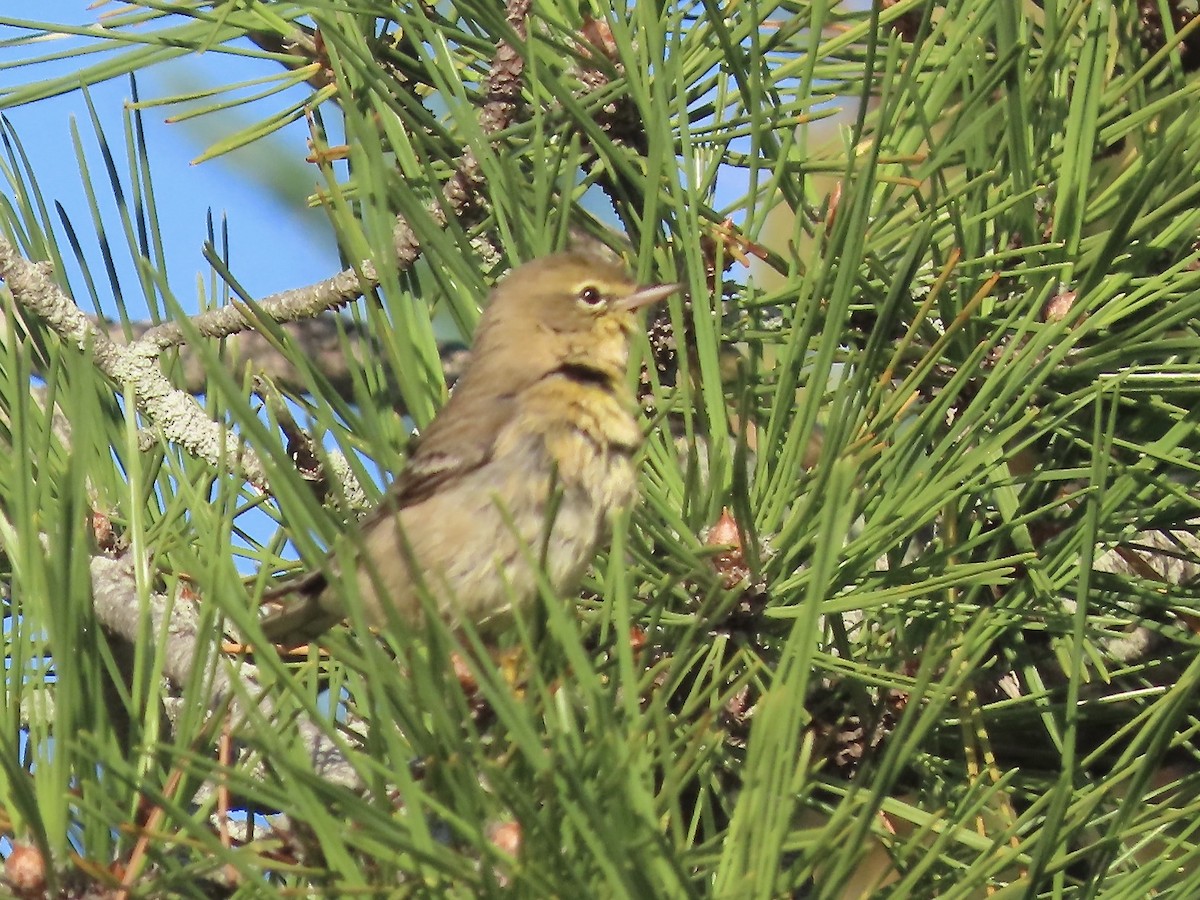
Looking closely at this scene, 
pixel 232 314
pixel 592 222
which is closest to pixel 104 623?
pixel 232 314

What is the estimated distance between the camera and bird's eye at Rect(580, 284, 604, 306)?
9.11 ft

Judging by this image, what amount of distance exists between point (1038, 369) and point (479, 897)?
96cm

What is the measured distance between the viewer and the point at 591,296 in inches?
110

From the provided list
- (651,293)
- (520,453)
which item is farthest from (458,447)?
(651,293)

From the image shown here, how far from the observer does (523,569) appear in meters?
2.60

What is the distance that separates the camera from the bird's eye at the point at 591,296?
9.11 ft

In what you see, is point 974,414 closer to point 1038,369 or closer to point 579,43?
point 1038,369

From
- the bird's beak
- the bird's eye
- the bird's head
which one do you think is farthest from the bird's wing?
the bird's beak

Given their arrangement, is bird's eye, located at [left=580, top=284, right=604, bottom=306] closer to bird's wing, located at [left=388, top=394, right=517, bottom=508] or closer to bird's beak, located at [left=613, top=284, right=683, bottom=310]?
bird's wing, located at [left=388, top=394, right=517, bottom=508]

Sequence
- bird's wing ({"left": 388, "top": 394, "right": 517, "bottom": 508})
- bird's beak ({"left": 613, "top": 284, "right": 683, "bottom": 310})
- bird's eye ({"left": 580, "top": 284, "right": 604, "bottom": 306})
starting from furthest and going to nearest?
bird's eye ({"left": 580, "top": 284, "right": 604, "bottom": 306}), bird's wing ({"left": 388, "top": 394, "right": 517, "bottom": 508}), bird's beak ({"left": 613, "top": 284, "right": 683, "bottom": 310})

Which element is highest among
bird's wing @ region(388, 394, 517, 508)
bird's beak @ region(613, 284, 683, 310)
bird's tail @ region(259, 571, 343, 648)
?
bird's beak @ region(613, 284, 683, 310)

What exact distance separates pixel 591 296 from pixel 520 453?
1.11 feet

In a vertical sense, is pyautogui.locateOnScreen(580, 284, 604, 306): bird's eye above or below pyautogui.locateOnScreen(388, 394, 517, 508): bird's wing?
above

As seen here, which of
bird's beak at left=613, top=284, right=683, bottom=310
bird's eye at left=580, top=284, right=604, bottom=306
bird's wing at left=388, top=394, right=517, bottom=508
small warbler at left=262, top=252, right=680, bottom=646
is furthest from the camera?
bird's eye at left=580, top=284, right=604, bottom=306
